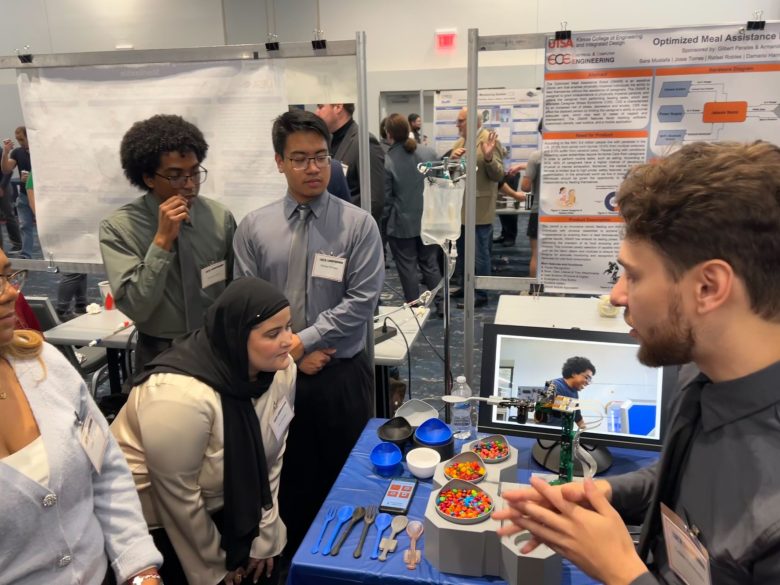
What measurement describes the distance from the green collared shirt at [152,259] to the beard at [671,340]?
1492 mm

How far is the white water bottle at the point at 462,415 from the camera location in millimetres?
1768

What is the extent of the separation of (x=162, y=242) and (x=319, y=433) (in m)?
0.88

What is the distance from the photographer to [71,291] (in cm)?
431

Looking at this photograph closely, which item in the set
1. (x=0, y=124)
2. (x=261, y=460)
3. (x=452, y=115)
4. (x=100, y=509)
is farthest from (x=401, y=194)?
(x=0, y=124)

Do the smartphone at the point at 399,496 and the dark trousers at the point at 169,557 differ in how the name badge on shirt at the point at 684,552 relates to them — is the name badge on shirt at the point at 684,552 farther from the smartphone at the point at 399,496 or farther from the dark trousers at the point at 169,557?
the dark trousers at the point at 169,557

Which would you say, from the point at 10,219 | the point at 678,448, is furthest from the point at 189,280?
the point at 10,219

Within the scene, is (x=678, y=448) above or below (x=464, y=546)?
above

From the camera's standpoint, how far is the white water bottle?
1.77 m

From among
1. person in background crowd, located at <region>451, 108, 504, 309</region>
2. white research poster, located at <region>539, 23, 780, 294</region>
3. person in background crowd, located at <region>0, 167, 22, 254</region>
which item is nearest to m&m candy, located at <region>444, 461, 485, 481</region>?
white research poster, located at <region>539, 23, 780, 294</region>

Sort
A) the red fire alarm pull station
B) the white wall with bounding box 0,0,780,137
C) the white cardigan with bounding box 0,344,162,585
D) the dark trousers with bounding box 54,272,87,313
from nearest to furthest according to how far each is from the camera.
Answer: the white cardigan with bounding box 0,344,162,585 → the dark trousers with bounding box 54,272,87,313 → the white wall with bounding box 0,0,780,137 → the red fire alarm pull station

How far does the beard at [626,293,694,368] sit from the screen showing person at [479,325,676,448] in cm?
66

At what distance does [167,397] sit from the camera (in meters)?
1.43

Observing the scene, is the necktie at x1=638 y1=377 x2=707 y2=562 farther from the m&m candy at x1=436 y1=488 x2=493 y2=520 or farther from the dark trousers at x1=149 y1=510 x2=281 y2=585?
the dark trousers at x1=149 y1=510 x2=281 y2=585

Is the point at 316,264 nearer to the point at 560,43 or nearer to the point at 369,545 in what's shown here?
the point at 369,545
